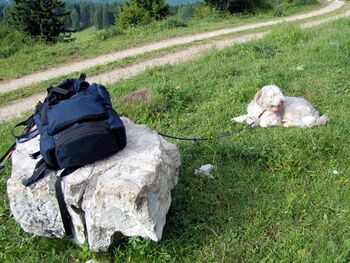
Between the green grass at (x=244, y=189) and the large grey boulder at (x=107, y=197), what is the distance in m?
0.19

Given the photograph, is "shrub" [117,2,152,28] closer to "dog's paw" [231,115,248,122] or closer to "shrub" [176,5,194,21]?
"shrub" [176,5,194,21]

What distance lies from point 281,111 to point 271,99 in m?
0.29

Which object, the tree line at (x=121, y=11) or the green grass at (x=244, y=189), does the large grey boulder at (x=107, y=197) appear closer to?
the green grass at (x=244, y=189)

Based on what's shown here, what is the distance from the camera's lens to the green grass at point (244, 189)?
3.40 m

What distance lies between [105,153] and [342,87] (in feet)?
15.6

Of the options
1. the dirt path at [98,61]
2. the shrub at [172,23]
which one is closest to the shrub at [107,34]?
the shrub at [172,23]

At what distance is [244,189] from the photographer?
4164 mm

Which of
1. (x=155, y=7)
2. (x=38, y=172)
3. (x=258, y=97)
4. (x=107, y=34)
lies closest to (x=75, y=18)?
(x=155, y=7)

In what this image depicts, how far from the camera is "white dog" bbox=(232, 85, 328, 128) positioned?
17.6ft

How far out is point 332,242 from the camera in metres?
3.31

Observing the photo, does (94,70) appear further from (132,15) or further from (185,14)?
(185,14)

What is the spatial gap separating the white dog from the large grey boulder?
2.20 metres

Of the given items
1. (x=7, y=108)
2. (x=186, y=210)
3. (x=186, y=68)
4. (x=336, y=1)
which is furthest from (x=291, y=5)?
(x=186, y=210)

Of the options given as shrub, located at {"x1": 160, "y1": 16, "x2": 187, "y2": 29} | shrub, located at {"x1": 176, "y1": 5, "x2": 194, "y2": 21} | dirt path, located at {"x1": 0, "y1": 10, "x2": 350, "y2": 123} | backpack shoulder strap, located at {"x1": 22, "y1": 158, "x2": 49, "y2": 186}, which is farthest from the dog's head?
shrub, located at {"x1": 176, "y1": 5, "x2": 194, "y2": 21}
